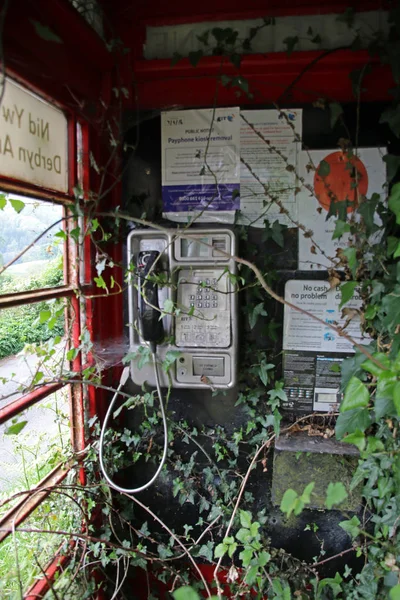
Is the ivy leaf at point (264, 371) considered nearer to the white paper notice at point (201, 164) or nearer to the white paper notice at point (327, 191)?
the white paper notice at point (327, 191)

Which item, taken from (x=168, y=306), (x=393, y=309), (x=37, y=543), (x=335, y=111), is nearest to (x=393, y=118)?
(x=335, y=111)

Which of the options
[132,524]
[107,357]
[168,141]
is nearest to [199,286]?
[107,357]

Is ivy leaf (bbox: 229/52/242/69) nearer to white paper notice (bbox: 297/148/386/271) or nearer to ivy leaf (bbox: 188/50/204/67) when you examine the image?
ivy leaf (bbox: 188/50/204/67)

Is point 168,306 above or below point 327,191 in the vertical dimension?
below

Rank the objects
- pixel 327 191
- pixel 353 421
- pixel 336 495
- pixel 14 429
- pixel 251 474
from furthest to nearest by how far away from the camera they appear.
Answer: pixel 251 474 → pixel 327 191 → pixel 14 429 → pixel 353 421 → pixel 336 495

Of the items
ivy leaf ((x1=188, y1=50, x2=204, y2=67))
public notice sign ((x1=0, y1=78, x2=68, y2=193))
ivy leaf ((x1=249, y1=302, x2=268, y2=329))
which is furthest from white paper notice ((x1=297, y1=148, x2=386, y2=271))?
public notice sign ((x1=0, y1=78, x2=68, y2=193))

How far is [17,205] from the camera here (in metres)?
1.32

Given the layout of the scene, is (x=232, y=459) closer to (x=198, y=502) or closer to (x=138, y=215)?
(x=198, y=502)

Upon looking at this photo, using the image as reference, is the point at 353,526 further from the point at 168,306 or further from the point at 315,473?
the point at 168,306

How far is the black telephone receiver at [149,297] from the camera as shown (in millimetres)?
1613

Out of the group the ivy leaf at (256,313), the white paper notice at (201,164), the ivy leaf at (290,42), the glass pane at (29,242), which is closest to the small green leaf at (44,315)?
the glass pane at (29,242)

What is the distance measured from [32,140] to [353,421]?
1364 mm

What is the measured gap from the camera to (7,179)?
1.28 meters

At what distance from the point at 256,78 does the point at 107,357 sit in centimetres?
134
